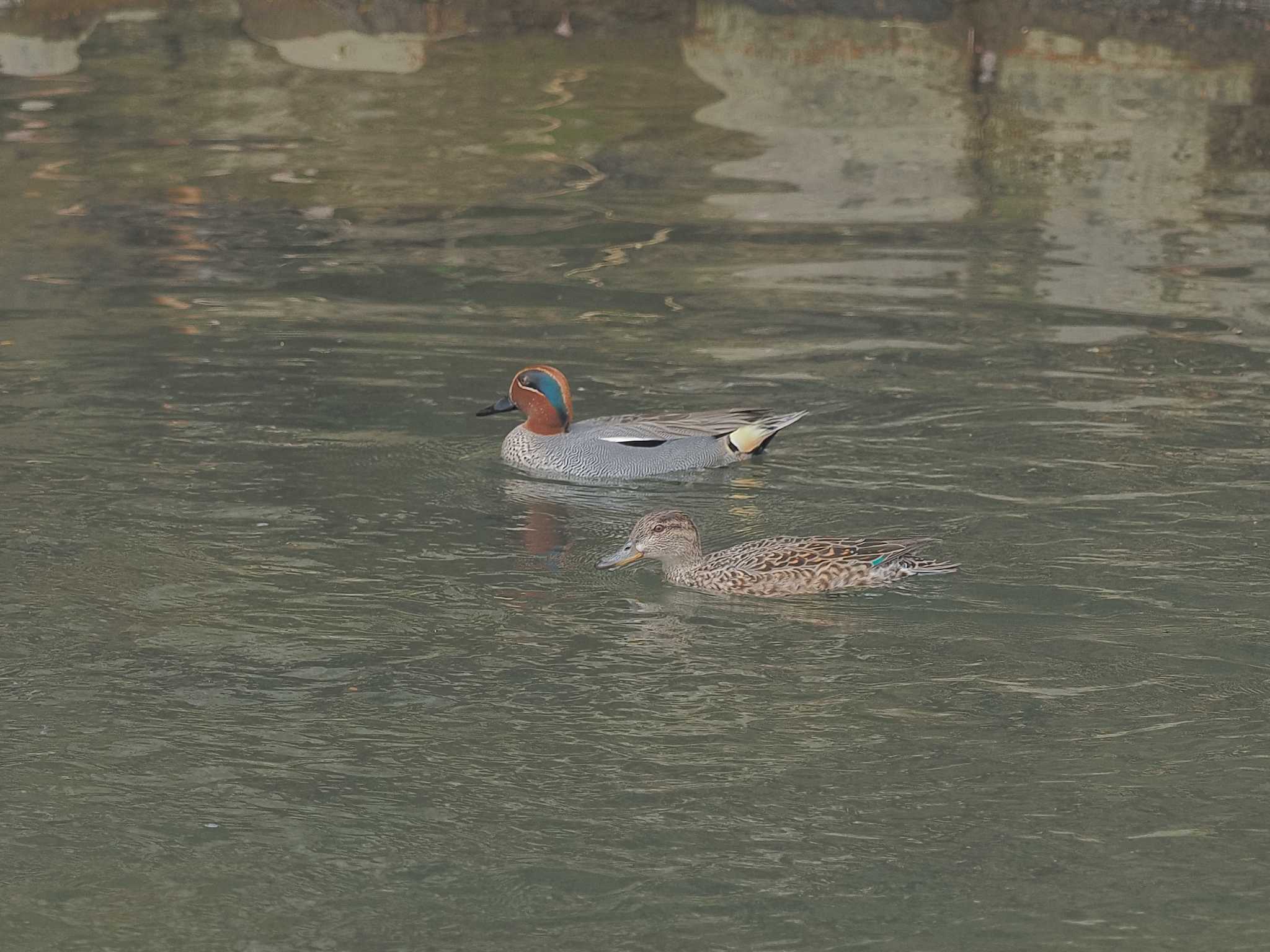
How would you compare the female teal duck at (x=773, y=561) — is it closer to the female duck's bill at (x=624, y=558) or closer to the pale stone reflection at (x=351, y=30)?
the female duck's bill at (x=624, y=558)

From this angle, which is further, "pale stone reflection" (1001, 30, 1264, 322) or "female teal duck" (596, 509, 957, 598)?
"pale stone reflection" (1001, 30, 1264, 322)

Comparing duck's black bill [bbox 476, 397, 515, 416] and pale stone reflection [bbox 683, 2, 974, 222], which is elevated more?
pale stone reflection [bbox 683, 2, 974, 222]

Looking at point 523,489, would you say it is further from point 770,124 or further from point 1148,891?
point 770,124

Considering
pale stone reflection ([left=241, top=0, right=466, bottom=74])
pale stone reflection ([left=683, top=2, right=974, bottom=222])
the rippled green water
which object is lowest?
the rippled green water

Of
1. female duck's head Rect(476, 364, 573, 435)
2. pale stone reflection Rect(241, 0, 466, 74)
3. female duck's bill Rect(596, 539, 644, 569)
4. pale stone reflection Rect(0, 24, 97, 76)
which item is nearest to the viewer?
female duck's bill Rect(596, 539, 644, 569)

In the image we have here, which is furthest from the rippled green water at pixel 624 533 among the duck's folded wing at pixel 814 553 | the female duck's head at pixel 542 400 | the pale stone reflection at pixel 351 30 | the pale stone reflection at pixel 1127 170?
the pale stone reflection at pixel 351 30

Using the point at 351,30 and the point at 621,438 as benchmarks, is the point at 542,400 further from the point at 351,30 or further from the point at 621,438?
the point at 351,30

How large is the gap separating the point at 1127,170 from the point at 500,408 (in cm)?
968

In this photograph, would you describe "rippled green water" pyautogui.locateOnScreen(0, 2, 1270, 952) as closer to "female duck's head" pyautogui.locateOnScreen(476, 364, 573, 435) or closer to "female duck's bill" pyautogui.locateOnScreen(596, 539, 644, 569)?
"female duck's bill" pyautogui.locateOnScreen(596, 539, 644, 569)

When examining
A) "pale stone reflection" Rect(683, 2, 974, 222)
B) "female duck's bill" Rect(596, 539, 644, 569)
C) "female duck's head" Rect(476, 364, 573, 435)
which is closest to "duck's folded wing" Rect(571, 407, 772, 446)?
"female duck's head" Rect(476, 364, 573, 435)

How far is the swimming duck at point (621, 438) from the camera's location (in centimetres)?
1079

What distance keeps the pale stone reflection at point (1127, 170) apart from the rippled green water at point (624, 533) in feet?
0.28

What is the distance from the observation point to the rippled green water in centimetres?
615

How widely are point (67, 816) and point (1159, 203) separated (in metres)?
13.6
